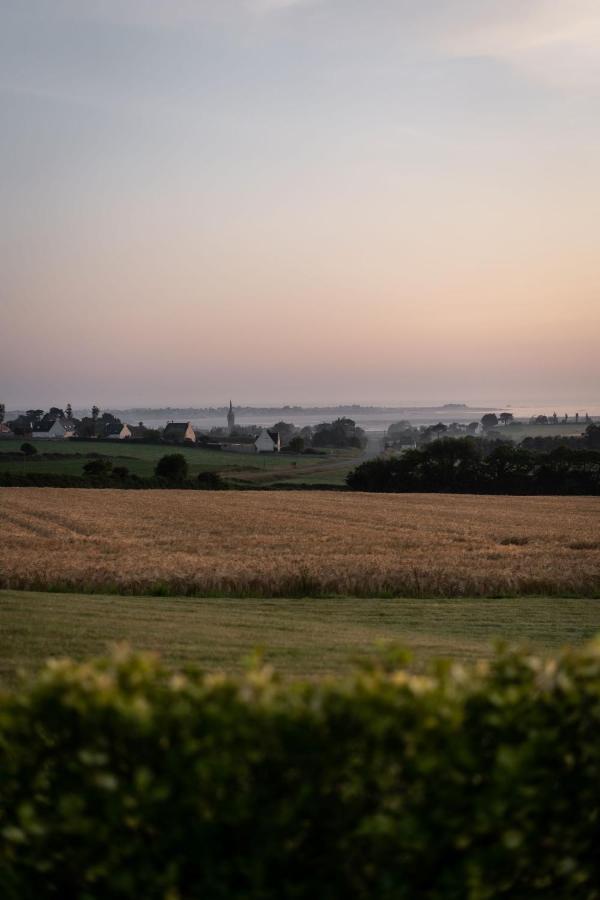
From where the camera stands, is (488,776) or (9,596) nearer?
(488,776)

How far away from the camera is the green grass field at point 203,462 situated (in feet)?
285

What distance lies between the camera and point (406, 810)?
13.4ft

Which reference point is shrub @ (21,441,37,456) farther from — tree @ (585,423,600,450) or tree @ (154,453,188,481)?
tree @ (585,423,600,450)

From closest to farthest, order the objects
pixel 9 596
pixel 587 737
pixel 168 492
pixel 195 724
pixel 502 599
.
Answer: pixel 195 724
pixel 587 737
pixel 9 596
pixel 502 599
pixel 168 492

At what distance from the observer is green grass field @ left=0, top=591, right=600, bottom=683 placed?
39.5 feet

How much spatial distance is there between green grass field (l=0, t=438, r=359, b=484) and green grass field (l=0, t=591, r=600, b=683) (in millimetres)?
61893

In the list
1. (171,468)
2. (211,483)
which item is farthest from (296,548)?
(171,468)

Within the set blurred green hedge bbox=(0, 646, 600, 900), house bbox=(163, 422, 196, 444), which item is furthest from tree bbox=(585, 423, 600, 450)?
blurred green hedge bbox=(0, 646, 600, 900)

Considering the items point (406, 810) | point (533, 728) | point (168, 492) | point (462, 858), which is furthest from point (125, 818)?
point (168, 492)

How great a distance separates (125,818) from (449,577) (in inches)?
767

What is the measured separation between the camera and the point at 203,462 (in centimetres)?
10181

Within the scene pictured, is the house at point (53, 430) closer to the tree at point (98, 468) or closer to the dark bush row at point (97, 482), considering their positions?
the tree at point (98, 468)

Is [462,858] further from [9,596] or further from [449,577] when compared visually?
[449,577]

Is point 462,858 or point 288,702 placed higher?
point 288,702
